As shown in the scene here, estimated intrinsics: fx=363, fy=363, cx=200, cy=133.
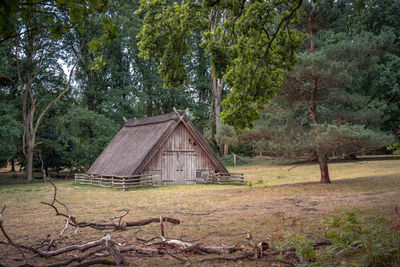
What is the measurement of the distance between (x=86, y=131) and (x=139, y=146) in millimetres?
12942

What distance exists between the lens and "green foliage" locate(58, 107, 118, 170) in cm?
3281

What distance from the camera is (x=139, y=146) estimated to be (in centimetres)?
2419

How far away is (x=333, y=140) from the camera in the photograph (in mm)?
15945

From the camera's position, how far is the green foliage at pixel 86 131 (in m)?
32.8

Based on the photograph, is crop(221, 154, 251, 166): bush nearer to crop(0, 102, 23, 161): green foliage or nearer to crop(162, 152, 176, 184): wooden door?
crop(162, 152, 176, 184): wooden door

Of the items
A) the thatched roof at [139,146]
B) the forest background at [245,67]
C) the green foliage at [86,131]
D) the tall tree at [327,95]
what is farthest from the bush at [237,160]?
the tall tree at [327,95]

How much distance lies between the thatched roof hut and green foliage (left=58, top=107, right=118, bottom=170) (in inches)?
319

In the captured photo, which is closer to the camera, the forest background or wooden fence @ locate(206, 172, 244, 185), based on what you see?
the forest background

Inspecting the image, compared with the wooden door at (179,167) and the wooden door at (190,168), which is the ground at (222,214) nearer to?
the wooden door at (179,167)

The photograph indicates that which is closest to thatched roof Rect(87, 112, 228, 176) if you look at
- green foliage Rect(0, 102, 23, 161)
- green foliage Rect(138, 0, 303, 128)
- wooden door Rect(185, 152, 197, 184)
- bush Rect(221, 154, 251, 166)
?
wooden door Rect(185, 152, 197, 184)

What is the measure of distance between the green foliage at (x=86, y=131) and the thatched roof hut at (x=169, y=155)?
8090 mm

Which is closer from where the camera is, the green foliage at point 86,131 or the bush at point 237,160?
the green foliage at point 86,131

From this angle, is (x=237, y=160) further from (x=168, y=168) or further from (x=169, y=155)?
(x=168, y=168)

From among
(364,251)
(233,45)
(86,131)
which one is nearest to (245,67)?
(233,45)
